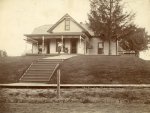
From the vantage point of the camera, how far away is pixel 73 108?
835 centimetres

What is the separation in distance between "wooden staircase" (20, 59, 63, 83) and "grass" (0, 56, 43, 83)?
0.27 meters

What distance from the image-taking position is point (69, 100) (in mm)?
9492

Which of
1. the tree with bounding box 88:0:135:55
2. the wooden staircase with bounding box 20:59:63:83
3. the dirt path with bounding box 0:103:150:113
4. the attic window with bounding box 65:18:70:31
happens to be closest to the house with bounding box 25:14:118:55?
the attic window with bounding box 65:18:70:31

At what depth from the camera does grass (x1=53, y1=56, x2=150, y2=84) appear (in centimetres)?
1348

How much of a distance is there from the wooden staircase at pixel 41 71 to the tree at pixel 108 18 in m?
4.01

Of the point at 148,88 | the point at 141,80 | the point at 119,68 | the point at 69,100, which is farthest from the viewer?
the point at 119,68

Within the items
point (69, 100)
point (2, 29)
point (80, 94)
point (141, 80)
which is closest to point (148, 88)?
point (141, 80)

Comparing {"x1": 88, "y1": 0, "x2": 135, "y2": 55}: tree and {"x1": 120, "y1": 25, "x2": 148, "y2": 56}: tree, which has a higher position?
{"x1": 88, "y1": 0, "x2": 135, "y2": 55}: tree

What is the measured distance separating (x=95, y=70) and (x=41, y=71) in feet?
8.57

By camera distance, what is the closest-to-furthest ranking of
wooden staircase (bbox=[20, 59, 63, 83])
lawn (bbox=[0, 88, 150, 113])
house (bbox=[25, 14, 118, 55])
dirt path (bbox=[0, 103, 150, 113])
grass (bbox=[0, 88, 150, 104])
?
dirt path (bbox=[0, 103, 150, 113]), lawn (bbox=[0, 88, 150, 113]), grass (bbox=[0, 88, 150, 104]), wooden staircase (bbox=[20, 59, 63, 83]), house (bbox=[25, 14, 118, 55])

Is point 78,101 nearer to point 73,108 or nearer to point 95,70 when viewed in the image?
point 73,108

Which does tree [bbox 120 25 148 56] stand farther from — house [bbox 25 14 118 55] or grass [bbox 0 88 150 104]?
grass [bbox 0 88 150 104]

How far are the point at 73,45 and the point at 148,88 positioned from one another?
1373 centimetres

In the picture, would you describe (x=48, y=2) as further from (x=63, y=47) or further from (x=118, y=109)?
(x=63, y=47)
